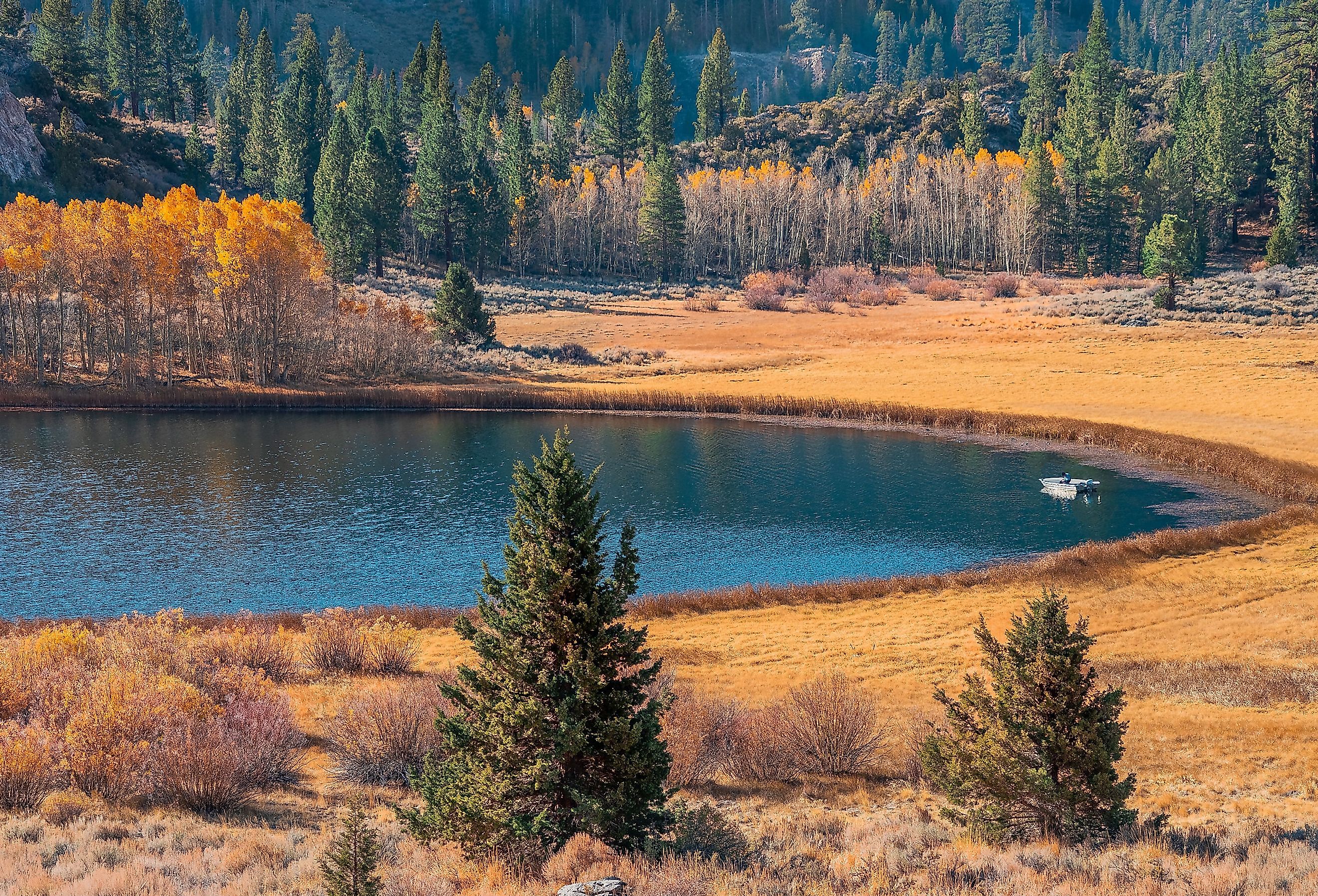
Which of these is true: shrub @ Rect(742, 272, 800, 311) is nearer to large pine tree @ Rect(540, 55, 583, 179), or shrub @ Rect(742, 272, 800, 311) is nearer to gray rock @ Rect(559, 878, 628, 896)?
large pine tree @ Rect(540, 55, 583, 179)

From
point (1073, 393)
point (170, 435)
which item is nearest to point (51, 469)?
point (170, 435)

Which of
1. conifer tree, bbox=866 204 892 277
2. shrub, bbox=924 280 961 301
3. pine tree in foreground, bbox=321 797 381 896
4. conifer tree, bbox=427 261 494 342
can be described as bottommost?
pine tree in foreground, bbox=321 797 381 896

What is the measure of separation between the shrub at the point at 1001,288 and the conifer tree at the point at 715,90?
71.3 metres

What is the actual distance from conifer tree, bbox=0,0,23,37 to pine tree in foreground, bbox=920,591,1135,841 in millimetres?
148922

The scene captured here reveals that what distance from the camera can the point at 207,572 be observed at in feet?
114

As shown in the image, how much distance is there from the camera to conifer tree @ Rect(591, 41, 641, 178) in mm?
155375

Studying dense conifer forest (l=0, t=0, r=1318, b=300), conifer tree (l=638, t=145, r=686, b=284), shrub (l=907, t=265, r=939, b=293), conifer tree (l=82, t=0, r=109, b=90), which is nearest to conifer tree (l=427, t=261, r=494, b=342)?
dense conifer forest (l=0, t=0, r=1318, b=300)

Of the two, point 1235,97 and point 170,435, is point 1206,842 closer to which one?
point 170,435

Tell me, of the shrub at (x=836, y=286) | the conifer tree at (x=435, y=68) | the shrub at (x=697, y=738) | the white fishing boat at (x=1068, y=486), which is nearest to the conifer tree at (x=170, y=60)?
the conifer tree at (x=435, y=68)

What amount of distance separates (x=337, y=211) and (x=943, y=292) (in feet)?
209

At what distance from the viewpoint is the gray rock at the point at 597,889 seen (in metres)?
10.4

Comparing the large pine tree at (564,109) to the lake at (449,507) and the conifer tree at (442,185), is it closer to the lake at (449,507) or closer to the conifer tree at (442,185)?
the conifer tree at (442,185)

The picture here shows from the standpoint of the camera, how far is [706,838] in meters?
13.2

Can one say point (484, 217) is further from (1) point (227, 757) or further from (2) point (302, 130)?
(1) point (227, 757)
